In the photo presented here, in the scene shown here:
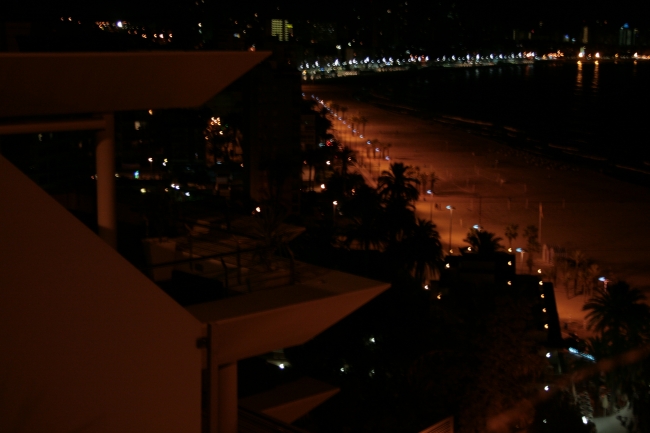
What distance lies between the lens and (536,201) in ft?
76.0

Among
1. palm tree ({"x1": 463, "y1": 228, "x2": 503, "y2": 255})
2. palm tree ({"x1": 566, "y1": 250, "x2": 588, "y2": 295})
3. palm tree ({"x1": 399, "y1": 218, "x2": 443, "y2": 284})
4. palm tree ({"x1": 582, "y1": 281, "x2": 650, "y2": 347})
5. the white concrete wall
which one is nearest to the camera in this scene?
the white concrete wall

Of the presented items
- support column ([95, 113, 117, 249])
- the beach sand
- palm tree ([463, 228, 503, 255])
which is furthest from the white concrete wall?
palm tree ([463, 228, 503, 255])

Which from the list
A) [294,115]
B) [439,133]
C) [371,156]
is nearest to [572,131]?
[439,133]

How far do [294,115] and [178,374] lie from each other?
1680cm

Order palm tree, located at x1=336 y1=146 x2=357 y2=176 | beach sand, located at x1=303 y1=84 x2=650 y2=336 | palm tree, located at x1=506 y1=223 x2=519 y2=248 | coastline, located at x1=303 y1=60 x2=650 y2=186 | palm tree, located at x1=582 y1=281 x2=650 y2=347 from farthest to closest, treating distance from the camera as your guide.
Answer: coastline, located at x1=303 y1=60 x2=650 y2=186, palm tree, located at x1=336 y1=146 x2=357 y2=176, palm tree, located at x1=506 y1=223 x2=519 y2=248, beach sand, located at x1=303 y1=84 x2=650 y2=336, palm tree, located at x1=582 y1=281 x2=650 y2=347

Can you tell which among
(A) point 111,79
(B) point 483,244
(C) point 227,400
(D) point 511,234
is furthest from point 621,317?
(A) point 111,79

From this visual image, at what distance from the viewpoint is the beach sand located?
56.0 feet

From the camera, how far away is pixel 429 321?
9.24m

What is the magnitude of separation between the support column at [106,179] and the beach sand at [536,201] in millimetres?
10124

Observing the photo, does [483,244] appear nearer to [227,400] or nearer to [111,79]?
[227,400]

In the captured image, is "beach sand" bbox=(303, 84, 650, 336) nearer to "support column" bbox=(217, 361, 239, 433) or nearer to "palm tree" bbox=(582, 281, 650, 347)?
"palm tree" bbox=(582, 281, 650, 347)

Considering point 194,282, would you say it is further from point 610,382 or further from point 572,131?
point 572,131

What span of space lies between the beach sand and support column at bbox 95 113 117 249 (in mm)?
10124

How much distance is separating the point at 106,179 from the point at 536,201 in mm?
21192
